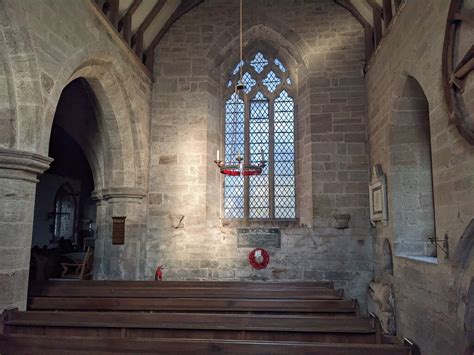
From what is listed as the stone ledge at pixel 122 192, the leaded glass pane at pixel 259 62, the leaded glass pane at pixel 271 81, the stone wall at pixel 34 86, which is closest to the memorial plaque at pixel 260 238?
the stone ledge at pixel 122 192

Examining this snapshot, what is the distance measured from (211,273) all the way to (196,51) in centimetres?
413

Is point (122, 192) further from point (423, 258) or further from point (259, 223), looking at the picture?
point (423, 258)

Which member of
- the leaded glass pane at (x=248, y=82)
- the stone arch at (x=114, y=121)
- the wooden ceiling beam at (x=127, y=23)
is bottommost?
the stone arch at (x=114, y=121)

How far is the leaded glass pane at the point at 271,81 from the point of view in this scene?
8.42 meters

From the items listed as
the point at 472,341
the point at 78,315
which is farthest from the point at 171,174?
the point at 472,341

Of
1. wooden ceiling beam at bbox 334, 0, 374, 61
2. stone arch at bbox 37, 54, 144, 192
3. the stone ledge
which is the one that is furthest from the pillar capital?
wooden ceiling beam at bbox 334, 0, 374, 61

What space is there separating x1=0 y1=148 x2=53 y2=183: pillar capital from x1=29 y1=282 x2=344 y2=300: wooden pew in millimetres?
1339

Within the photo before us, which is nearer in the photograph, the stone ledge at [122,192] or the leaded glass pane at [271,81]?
the stone ledge at [122,192]

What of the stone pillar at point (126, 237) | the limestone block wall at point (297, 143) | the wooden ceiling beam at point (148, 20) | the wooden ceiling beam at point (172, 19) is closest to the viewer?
the stone pillar at point (126, 237)

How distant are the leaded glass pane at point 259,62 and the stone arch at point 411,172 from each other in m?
3.26

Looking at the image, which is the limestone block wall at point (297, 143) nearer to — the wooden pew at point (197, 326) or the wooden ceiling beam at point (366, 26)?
the wooden ceiling beam at point (366, 26)

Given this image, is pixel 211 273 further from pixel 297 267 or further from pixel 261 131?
pixel 261 131

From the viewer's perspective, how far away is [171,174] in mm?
7773

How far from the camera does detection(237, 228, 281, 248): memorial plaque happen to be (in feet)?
24.7
